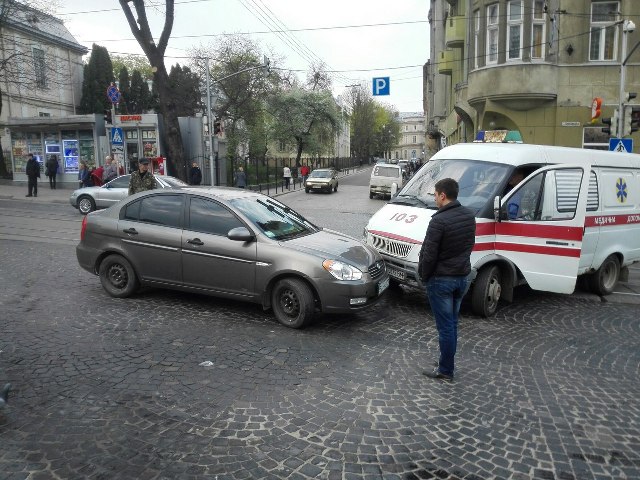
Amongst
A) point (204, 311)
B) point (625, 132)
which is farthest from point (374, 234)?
point (625, 132)

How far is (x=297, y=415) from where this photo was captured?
13.8 ft

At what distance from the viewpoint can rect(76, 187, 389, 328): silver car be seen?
6219 mm

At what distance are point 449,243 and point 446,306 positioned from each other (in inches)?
23.7

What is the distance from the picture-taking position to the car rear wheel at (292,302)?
617cm

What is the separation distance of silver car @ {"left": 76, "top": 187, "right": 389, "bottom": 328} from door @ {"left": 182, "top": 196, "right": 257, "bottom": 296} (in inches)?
0.5

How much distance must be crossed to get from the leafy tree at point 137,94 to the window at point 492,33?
166 ft

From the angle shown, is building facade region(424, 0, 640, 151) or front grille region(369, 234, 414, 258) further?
building facade region(424, 0, 640, 151)

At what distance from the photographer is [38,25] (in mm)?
39969

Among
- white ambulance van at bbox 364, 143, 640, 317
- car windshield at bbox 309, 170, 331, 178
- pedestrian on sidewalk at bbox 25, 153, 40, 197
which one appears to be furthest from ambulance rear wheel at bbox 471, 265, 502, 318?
car windshield at bbox 309, 170, 331, 178

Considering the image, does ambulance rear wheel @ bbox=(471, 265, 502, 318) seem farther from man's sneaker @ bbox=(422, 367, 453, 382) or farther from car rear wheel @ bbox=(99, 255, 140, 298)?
car rear wheel @ bbox=(99, 255, 140, 298)

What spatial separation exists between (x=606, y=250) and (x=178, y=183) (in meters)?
12.6

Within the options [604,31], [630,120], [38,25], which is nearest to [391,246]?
[630,120]

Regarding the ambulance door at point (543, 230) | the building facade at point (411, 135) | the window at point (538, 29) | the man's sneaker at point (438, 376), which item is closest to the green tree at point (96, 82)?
the window at point (538, 29)

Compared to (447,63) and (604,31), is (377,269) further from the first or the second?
(447,63)
